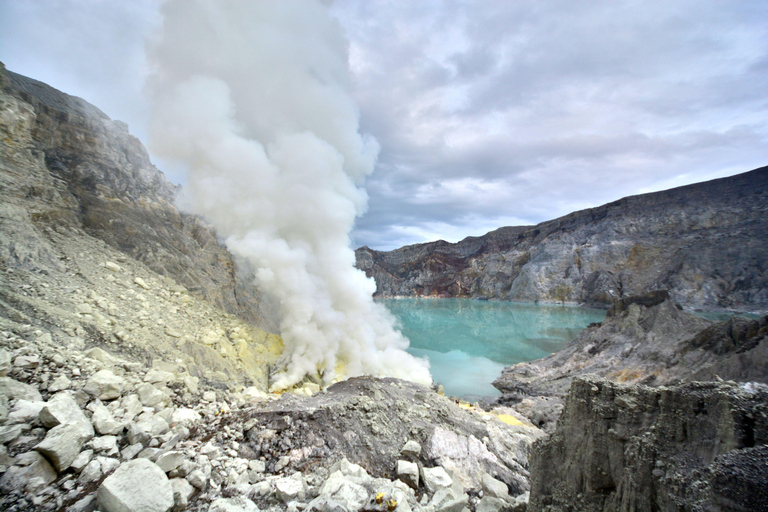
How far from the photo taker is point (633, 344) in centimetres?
1653

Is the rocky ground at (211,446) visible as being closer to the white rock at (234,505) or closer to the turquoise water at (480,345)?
the white rock at (234,505)

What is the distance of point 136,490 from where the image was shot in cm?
317

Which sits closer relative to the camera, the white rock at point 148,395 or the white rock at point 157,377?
the white rock at point 148,395

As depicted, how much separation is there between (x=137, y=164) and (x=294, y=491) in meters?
13.4

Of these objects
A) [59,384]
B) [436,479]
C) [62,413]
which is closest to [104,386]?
[59,384]

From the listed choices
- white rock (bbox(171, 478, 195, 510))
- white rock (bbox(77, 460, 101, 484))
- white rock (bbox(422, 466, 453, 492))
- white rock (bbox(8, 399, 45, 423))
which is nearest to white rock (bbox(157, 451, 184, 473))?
white rock (bbox(171, 478, 195, 510))

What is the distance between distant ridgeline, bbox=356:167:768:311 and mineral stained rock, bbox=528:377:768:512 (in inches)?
2369

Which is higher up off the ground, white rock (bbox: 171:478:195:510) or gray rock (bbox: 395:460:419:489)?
white rock (bbox: 171:478:195:510)

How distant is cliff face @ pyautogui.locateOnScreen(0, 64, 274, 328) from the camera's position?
7.82 metres

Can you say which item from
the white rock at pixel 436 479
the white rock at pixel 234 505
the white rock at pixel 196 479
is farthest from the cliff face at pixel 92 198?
the white rock at pixel 436 479

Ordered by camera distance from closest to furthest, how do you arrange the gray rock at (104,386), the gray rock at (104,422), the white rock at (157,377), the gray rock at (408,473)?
the gray rock at (104,422) < the gray rock at (104,386) < the gray rock at (408,473) < the white rock at (157,377)

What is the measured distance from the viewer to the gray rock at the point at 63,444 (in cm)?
327

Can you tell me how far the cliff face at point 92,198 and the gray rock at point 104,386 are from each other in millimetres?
4148

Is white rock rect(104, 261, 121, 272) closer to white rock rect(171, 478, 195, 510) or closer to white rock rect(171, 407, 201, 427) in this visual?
white rock rect(171, 407, 201, 427)
